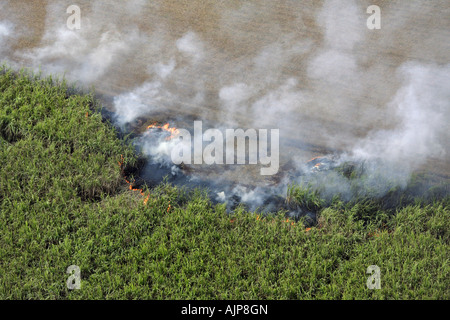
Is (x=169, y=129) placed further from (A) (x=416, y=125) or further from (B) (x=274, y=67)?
(A) (x=416, y=125)

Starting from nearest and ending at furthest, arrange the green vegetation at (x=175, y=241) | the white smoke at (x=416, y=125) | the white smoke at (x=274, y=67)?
the green vegetation at (x=175, y=241), the white smoke at (x=416, y=125), the white smoke at (x=274, y=67)

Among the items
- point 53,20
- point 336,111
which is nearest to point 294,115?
point 336,111

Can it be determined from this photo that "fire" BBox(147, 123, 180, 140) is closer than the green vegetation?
No

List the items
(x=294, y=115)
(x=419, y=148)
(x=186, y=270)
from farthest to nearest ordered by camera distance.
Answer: (x=294, y=115)
(x=419, y=148)
(x=186, y=270)

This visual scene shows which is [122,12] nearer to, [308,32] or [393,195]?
[308,32]

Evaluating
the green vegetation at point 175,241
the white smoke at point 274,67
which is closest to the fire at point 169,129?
the white smoke at point 274,67

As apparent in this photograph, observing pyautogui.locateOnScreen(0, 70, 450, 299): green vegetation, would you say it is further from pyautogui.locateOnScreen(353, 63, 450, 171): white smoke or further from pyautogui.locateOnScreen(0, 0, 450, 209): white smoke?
pyautogui.locateOnScreen(353, 63, 450, 171): white smoke

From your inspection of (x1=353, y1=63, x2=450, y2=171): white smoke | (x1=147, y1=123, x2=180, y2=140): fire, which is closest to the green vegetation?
(x1=147, y1=123, x2=180, y2=140): fire

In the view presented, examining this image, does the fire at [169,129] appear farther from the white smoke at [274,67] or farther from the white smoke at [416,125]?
the white smoke at [416,125]
